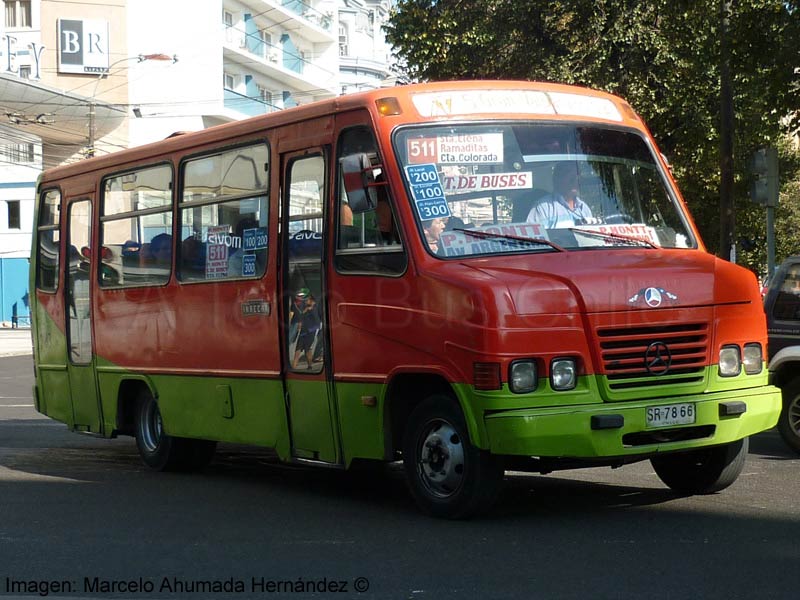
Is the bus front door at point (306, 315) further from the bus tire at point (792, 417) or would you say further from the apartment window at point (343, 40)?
the apartment window at point (343, 40)

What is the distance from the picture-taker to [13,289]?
5781 cm

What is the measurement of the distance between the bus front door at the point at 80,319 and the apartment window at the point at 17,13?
164 ft

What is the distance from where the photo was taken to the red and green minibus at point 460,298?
809 centimetres

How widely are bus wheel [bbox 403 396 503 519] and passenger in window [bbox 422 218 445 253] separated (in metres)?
0.96

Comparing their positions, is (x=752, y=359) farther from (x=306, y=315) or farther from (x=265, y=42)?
(x=265, y=42)

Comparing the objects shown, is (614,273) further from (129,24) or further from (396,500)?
(129,24)

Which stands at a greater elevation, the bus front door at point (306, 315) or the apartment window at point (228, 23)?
the apartment window at point (228, 23)

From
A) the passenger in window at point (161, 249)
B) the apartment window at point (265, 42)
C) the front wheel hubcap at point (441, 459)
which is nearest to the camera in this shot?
the front wheel hubcap at point (441, 459)

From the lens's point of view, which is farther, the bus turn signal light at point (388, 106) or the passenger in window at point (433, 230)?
the bus turn signal light at point (388, 106)

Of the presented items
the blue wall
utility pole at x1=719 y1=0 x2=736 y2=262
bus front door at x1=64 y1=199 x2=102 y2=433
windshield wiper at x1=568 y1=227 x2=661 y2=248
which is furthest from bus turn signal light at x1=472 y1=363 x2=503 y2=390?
the blue wall

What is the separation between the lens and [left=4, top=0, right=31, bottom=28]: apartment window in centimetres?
6041

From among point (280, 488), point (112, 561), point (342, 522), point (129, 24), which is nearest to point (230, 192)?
point (280, 488)

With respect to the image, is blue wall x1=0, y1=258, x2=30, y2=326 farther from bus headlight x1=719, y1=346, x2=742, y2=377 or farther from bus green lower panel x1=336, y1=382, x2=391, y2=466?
bus headlight x1=719, y1=346, x2=742, y2=377

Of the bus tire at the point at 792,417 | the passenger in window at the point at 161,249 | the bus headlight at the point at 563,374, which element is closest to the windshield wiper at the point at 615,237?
the bus headlight at the point at 563,374
